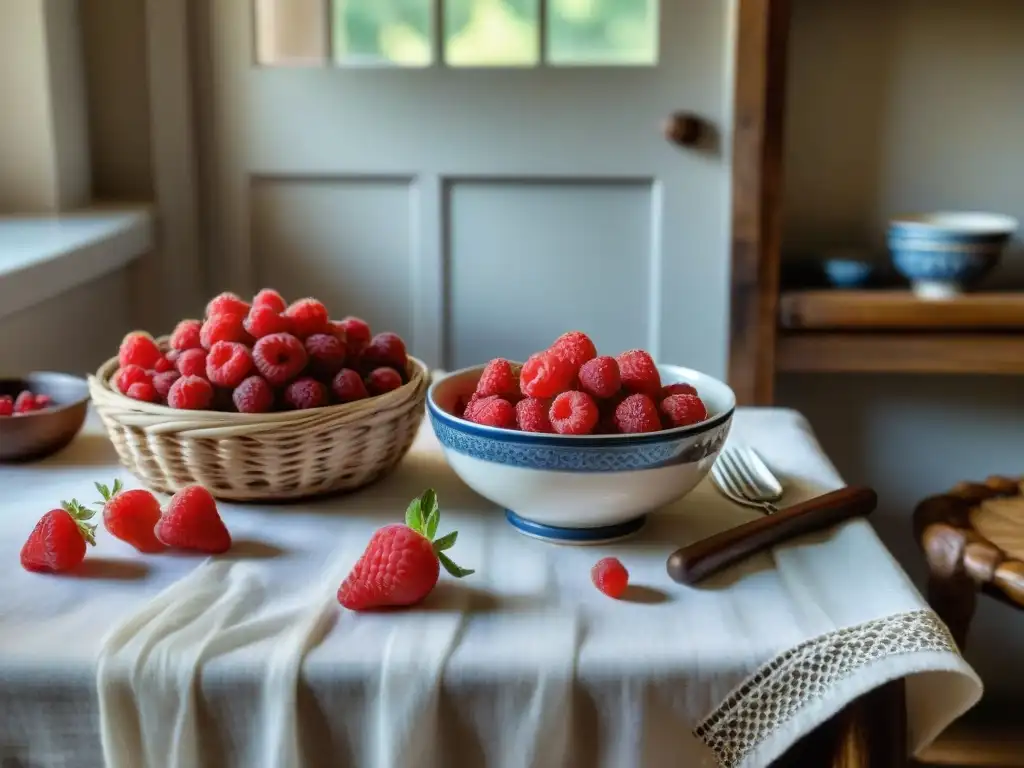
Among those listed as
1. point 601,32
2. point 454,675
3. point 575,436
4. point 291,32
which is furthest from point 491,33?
point 454,675

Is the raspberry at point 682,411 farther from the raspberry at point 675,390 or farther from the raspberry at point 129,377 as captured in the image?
the raspberry at point 129,377

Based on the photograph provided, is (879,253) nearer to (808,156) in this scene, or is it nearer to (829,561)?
(808,156)

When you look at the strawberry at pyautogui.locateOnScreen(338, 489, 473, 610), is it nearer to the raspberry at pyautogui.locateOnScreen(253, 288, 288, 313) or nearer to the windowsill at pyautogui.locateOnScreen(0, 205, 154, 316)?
the raspberry at pyautogui.locateOnScreen(253, 288, 288, 313)

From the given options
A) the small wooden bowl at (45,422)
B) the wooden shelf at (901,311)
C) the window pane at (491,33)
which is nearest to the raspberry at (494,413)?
the small wooden bowl at (45,422)

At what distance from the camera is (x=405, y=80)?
65.6 inches

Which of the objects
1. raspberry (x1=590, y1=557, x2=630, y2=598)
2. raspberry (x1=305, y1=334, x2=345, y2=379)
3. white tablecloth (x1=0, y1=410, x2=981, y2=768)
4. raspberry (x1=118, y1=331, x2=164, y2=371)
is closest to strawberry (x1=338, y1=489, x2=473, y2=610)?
white tablecloth (x1=0, y1=410, x2=981, y2=768)

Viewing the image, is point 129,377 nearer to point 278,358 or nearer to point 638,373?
point 278,358

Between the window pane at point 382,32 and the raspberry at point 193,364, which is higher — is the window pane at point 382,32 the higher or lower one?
the higher one

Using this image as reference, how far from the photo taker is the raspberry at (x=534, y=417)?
0.78 m

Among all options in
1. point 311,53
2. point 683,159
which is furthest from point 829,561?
point 311,53

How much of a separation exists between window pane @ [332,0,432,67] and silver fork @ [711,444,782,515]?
95 cm

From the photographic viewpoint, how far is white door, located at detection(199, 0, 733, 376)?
1658 mm

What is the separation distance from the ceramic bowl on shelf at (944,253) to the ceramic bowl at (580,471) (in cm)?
81

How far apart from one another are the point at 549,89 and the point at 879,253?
582 mm
